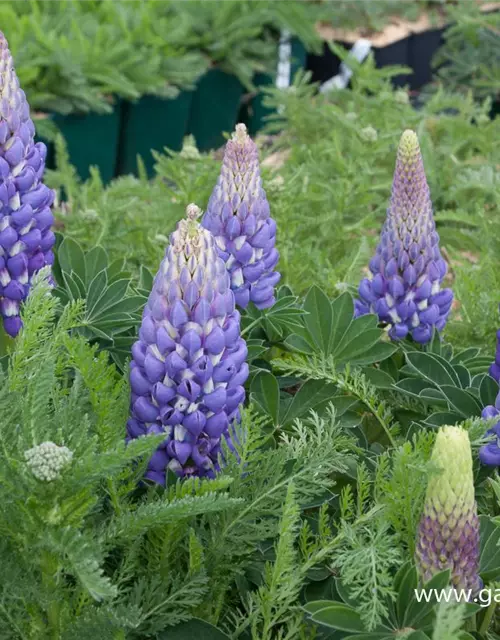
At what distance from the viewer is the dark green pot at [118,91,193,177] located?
3.77 metres

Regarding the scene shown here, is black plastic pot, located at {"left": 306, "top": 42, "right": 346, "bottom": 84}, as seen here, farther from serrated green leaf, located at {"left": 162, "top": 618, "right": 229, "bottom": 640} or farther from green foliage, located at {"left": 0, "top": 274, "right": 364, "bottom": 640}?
serrated green leaf, located at {"left": 162, "top": 618, "right": 229, "bottom": 640}

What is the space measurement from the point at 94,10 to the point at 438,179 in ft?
7.39

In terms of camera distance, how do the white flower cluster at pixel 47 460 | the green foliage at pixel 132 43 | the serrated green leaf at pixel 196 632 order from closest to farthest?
1. the white flower cluster at pixel 47 460
2. the serrated green leaf at pixel 196 632
3. the green foliage at pixel 132 43

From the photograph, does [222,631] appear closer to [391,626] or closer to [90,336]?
[391,626]

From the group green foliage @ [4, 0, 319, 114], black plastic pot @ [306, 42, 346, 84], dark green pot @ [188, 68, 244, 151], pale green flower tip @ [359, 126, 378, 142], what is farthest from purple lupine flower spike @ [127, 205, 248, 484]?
black plastic pot @ [306, 42, 346, 84]

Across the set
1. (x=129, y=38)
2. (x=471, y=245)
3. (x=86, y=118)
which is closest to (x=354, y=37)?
(x=129, y=38)

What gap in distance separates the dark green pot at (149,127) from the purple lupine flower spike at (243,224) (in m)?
2.66

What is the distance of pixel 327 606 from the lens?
0.81 m

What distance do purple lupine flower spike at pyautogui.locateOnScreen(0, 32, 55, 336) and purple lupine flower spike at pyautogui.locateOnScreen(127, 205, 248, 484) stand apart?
26cm

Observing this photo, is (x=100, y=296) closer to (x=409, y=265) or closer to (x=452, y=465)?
(x=409, y=265)

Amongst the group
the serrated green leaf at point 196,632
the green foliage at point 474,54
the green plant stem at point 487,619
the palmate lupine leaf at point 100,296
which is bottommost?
the green foliage at point 474,54

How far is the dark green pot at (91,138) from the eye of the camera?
347 centimetres

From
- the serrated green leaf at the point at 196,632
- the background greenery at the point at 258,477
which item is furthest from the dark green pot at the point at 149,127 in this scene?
the serrated green leaf at the point at 196,632

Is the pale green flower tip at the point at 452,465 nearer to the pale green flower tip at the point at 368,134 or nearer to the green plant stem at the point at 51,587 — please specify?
the green plant stem at the point at 51,587
